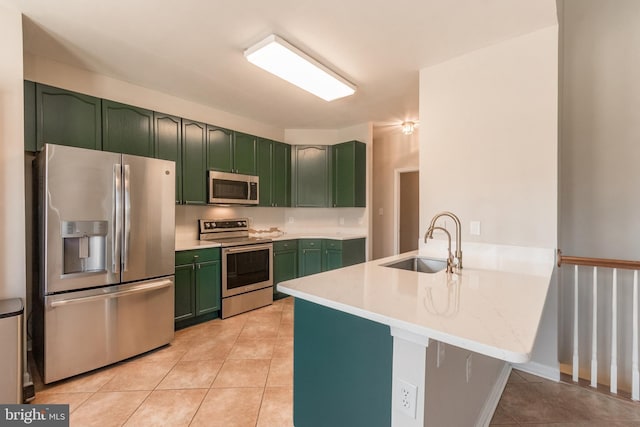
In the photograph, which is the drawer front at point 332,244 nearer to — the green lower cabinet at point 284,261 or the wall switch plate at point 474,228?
the green lower cabinet at point 284,261

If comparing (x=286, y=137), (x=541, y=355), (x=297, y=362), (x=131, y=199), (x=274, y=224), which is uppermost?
(x=286, y=137)

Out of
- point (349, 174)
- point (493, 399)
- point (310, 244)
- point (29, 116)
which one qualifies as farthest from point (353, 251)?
point (29, 116)

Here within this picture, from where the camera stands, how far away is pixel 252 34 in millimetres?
2148

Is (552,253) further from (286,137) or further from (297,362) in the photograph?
(286,137)

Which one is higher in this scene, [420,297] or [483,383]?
[420,297]

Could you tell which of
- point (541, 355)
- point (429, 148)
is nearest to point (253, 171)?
point (429, 148)

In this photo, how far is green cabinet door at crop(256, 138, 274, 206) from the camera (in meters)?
4.00

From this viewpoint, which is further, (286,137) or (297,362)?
(286,137)

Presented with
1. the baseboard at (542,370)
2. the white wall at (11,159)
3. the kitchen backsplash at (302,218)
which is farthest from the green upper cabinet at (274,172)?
the baseboard at (542,370)

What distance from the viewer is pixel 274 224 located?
4559 mm

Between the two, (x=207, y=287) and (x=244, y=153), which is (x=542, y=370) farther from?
(x=244, y=153)

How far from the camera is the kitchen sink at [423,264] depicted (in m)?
2.06

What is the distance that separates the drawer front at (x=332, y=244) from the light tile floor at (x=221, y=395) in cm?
171

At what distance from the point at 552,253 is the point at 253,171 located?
3.33 meters
